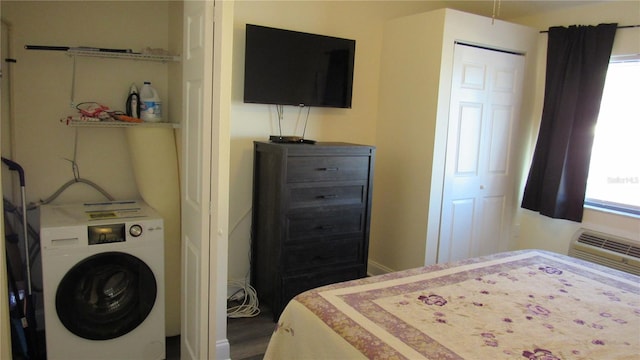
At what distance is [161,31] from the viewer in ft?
A: 9.34

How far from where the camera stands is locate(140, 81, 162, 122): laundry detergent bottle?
2656 millimetres

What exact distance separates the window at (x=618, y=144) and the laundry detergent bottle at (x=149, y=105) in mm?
3184

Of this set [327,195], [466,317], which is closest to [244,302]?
[327,195]

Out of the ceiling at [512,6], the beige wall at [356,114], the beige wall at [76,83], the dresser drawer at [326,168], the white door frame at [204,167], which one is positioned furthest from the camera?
the ceiling at [512,6]

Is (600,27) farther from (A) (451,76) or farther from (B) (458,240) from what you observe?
(B) (458,240)

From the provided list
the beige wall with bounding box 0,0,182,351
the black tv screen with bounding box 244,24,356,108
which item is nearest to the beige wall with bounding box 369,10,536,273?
the black tv screen with bounding box 244,24,356,108

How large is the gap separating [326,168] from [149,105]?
1.16 meters

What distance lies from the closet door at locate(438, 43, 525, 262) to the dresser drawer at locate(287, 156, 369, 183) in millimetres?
742

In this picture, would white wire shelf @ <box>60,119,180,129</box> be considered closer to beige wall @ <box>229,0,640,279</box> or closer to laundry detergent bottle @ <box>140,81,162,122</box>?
laundry detergent bottle @ <box>140,81,162,122</box>

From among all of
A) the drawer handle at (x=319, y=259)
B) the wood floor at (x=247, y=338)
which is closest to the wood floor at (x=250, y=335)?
the wood floor at (x=247, y=338)

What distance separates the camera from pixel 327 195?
2998 millimetres

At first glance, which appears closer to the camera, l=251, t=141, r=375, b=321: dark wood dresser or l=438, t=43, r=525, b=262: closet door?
l=251, t=141, r=375, b=321: dark wood dresser

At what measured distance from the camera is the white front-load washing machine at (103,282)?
218 centimetres

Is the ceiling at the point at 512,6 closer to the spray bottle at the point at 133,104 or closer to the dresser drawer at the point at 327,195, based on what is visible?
the dresser drawer at the point at 327,195
